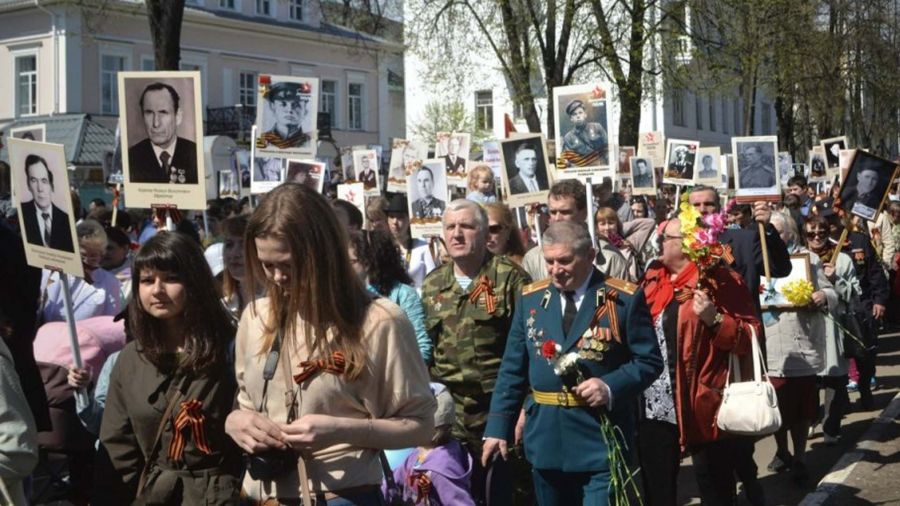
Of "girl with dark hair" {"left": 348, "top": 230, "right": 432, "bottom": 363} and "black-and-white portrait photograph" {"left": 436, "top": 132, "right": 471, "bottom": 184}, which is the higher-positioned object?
"black-and-white portrait photograph" {"left": 436, "top": 132, "right": 471, "bottom": 184}

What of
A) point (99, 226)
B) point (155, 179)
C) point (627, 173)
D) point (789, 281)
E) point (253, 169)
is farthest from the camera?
point (627, 173)

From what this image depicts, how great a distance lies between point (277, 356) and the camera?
3.49m

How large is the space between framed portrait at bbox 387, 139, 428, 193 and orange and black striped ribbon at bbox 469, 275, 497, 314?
10893 millimetres

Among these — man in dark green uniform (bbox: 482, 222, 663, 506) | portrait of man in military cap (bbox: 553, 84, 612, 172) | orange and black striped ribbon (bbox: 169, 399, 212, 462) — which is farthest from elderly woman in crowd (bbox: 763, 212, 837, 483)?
orange and black striped ribbon (bbox: 169, 399, 212, 462)

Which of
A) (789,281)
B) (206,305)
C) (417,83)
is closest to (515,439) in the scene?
(206,305)

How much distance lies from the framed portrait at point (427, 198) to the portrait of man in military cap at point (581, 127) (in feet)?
5.12

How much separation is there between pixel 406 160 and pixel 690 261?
11.0 meters

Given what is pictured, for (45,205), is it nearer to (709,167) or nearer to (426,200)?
(426,200)

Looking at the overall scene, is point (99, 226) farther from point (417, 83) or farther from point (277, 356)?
point (417, 83)

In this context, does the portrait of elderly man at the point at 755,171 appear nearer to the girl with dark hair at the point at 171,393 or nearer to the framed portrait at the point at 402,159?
the framed portrait at the point at 402,159

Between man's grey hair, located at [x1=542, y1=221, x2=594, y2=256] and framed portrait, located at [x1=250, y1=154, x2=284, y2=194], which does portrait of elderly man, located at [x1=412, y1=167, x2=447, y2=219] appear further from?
A: man's grey hair, located at [x1=542, y1=221, x2=594, y2=256]

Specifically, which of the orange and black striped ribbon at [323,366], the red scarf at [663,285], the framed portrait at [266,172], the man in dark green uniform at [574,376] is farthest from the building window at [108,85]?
the orange and black striped ribbon at [323,366]

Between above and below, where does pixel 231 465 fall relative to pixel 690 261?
→ below

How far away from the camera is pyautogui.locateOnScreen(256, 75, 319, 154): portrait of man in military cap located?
40.6 feet
